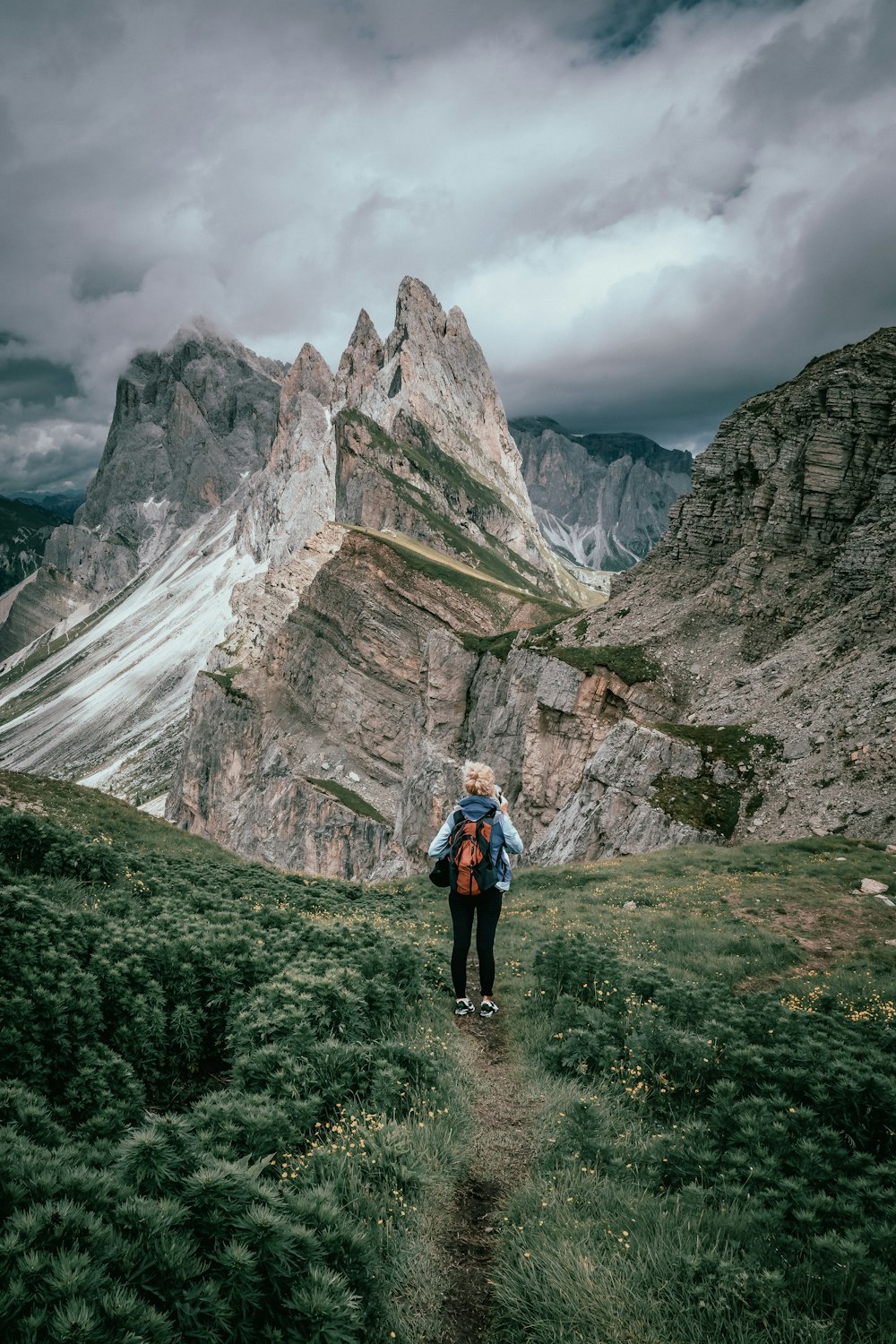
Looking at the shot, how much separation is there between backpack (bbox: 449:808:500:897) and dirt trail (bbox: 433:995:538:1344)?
2103mm

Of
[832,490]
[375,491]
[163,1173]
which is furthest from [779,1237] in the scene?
[375,491]

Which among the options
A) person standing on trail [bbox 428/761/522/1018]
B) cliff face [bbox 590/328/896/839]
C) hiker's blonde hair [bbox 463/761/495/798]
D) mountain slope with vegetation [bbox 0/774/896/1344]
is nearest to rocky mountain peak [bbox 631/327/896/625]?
cliff face [bbox 590/328/896/839]

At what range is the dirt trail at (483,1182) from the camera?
4953mm

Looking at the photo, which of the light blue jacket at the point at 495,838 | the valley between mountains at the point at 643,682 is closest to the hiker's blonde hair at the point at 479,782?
the light blue jacket at the point at 495,838

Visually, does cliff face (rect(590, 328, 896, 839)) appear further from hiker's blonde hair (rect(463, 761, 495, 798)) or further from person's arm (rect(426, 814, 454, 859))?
person's arm (rect(426, 814, 454, 859))

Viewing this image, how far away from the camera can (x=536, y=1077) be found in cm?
837

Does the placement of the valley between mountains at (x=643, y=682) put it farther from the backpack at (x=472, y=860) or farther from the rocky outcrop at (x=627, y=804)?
the backpack at (x=472, y=860)

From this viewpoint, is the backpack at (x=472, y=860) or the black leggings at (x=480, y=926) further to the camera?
the black leggings at (x=480, y=926)

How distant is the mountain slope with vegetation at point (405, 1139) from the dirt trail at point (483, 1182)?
32 mm

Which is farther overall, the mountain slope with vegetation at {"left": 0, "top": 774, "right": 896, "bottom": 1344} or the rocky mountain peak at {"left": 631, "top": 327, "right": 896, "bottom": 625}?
the rocky mountain peak at {"left": 631, "top": 327, "right": 896, "bottom": 625}

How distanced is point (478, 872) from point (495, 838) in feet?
2.03

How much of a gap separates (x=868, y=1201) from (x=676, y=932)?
31.6 ft

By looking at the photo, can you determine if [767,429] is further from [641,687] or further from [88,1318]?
[88,1318]

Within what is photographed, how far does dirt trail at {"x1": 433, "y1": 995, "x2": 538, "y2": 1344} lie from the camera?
4.95 meters
